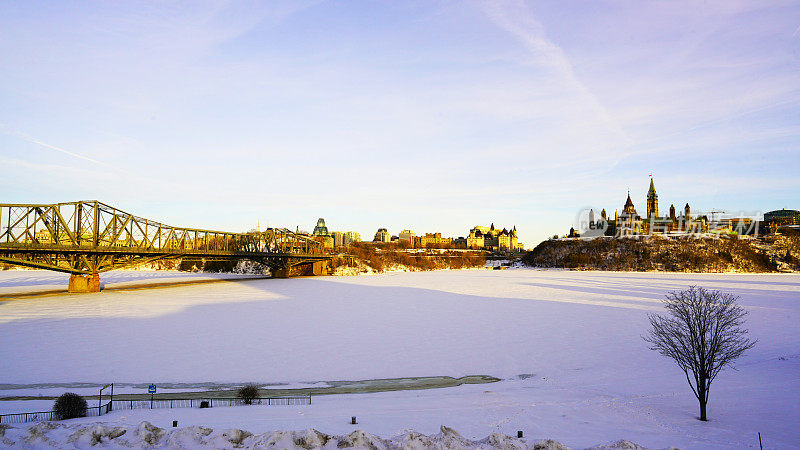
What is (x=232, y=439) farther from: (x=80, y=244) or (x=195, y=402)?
(x=80, y=244)

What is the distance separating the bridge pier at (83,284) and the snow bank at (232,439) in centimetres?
6540

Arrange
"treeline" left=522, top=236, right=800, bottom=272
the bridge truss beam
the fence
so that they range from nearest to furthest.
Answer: the fence
the bridge truss beam
"treeline" left=522, top=236, right=800, bottom=272

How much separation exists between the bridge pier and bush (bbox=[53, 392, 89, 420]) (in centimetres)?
6326

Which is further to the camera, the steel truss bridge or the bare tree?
the steel truss bridge

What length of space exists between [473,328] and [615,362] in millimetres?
12154

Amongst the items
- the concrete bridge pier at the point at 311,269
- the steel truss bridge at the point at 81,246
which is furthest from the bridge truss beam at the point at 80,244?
the concrete bridge pier at the point at 311,269

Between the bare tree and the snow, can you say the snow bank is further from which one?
the bare tree

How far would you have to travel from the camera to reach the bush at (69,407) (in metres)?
16.0

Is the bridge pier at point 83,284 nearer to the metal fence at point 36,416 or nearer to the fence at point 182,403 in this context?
the fence at point 182,403

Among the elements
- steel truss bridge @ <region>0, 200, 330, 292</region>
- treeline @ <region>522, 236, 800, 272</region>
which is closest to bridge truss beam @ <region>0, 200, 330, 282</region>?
steel truss bridge @ <region>0, 200, 330, 292</region>

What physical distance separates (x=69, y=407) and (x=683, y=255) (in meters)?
168

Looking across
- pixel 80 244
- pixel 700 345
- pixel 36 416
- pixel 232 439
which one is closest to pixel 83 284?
pixel 80 244

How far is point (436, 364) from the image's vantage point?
25.9 metres

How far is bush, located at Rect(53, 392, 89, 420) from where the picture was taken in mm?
15953
